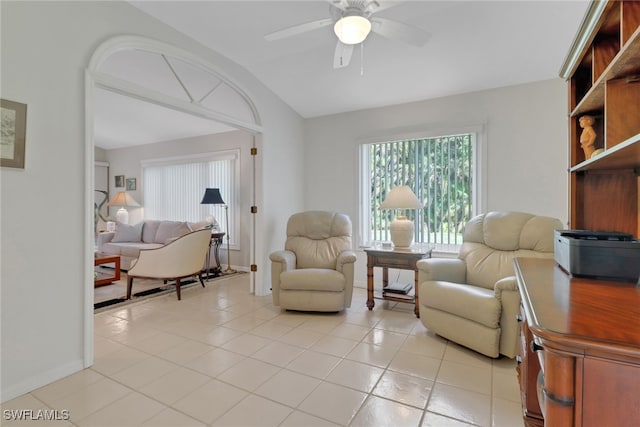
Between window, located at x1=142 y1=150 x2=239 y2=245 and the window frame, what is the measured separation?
2319 millimetres

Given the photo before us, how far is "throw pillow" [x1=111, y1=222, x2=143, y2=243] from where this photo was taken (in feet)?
17.8

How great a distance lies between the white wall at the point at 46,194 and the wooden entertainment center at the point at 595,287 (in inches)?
99.8

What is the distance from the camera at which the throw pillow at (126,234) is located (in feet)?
17.8

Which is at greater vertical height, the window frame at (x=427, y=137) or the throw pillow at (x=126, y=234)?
the window frame at (x=427, y=137)

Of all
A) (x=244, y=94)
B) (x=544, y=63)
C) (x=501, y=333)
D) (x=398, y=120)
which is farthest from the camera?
(x=398, y=120)

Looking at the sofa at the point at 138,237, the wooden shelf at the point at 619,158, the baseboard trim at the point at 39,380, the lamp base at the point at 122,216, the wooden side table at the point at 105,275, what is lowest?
the baseboard trim at the point at 39,380

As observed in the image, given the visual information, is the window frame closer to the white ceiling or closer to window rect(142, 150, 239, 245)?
the white ceiling

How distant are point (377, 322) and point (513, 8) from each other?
287 cm

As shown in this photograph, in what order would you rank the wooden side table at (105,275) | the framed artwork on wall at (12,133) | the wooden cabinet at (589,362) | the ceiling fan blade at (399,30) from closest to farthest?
the wooden cabinet at (589,362) < the framed artwork on wall at (12,133) < the ceiling fan blade at (399,30) < the wooden side table at (105,275)

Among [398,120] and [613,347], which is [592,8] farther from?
[398,120]

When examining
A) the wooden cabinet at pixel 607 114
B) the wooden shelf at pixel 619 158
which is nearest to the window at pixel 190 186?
the wooden cabinet at pixel 607 114

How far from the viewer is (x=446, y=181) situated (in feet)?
12.0

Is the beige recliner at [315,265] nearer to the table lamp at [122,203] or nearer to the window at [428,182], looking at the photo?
the window at [428,182]

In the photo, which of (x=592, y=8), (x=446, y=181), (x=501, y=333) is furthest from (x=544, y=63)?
(x=501, y=333)
